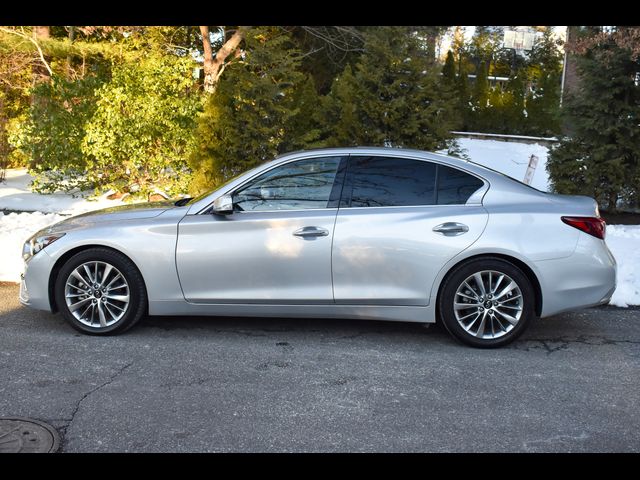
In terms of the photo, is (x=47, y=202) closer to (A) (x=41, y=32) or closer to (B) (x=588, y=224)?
(A) (x=41, y=32)

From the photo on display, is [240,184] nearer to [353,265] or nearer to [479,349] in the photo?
[353,265]

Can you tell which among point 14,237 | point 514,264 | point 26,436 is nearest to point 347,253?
point 514,264

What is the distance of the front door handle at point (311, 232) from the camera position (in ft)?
18.2

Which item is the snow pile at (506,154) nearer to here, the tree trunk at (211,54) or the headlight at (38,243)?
the tree trunk at (211,54)

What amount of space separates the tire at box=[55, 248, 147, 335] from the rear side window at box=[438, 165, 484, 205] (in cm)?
250

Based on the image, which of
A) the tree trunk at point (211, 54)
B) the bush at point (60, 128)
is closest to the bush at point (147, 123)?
the bush at point (60, 128)

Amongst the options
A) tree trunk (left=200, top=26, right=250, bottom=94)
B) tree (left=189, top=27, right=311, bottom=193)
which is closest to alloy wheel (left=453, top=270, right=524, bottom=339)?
tree (left=189, top=27, right=311, bottom=193)

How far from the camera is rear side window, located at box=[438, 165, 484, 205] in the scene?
5.69 metres

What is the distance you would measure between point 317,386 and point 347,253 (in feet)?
3.98

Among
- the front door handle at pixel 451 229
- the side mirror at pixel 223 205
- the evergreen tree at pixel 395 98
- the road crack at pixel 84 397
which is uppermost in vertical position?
the evergreen tree at pixel 395 98

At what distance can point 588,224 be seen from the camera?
5.57 metres

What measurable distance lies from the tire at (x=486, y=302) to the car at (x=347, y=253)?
1 cm
